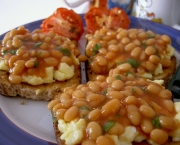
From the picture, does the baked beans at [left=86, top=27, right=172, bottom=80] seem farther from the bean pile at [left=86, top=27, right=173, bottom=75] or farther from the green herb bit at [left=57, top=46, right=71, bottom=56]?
the green herb bit at [left=57, top=46, right=71, bottom=56]

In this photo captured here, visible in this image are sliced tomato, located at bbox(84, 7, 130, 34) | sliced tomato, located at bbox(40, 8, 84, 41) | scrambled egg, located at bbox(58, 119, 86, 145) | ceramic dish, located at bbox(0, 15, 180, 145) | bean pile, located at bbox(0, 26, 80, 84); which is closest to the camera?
scrambled egg, located at bbox(58, 119, 86, 145)

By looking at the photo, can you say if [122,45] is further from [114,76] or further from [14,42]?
[14,42]

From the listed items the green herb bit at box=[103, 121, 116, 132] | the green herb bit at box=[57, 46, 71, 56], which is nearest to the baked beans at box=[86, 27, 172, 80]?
the green herb bit at box=[57, 46, 71, 56]

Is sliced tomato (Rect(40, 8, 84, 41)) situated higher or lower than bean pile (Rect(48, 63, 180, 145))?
higher

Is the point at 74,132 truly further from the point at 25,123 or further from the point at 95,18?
the point at 95,18

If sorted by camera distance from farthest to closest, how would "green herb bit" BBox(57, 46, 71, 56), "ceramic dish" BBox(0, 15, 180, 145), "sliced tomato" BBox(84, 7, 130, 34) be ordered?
"sliced tomato" BBox(84, 7, 130, 34) < "green herb bit" BBox(57, 46, 71, 56) < "ceramic dish" BBox(0, 15, 180, 145)

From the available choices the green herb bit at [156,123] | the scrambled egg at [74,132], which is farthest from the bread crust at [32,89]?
the green herb bit at [156,123]
